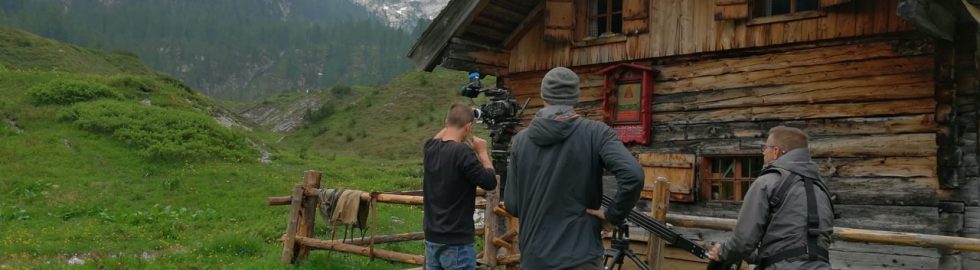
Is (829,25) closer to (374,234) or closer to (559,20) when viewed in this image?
(559,20)

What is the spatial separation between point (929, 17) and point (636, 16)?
413 centimetres

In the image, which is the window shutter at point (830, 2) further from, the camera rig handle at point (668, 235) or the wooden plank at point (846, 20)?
the camera rig handle at point (668, 235)

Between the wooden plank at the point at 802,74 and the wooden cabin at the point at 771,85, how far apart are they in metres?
0.02

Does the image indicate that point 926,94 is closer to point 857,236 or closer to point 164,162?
point 857,236

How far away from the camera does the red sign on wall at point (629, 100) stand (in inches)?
424

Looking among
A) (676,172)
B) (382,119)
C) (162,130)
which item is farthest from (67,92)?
(676,172)

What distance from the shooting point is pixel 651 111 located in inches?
429

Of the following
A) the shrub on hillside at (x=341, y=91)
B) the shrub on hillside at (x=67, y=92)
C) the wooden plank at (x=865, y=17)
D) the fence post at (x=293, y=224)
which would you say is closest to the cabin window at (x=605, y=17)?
the wooden plank at (x=865, y=17)

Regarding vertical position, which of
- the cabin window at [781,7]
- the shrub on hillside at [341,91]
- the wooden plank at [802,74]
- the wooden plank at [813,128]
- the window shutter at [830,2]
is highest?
the shrub on hillside at [341,91]

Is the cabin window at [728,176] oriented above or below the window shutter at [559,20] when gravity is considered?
below

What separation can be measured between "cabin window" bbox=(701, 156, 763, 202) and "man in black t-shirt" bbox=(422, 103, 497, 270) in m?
5.42

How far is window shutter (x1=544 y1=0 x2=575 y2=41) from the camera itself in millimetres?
11414

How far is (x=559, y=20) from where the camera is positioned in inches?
450

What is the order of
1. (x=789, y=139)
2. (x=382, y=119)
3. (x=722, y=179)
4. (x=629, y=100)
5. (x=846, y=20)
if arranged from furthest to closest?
1. (x=382, y=119)
2. (x=629, y=100)
3. (x=722, y=179)
4. (x=846, y=20)
5. (x=789, y=139)
